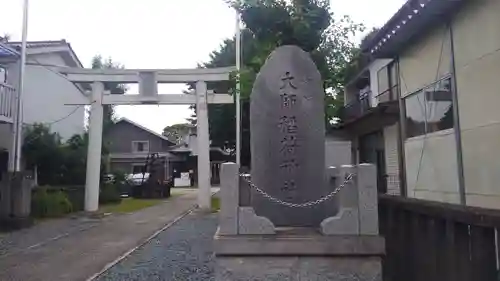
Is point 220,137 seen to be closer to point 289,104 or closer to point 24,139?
point 24,139

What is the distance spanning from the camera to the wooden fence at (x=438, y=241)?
3875 millimetres

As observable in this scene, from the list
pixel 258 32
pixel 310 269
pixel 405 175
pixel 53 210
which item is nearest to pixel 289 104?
pixel 310 269

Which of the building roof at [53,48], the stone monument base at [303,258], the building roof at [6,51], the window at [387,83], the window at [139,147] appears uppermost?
the building roof at [53,48]

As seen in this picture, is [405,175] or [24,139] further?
[24,139]

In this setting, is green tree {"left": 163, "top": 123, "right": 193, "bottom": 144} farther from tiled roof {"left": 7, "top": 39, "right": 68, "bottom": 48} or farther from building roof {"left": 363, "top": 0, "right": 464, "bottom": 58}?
building roof {"left": 363, "top": 0, "right": 464, "bottom": 58}

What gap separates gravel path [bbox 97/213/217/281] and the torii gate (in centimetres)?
715

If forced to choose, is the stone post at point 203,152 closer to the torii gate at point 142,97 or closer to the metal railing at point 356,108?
the torii gate at point 142,97

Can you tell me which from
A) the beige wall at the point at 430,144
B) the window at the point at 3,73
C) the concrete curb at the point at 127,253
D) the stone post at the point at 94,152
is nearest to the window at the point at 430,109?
the beige wall at the point at 430,144

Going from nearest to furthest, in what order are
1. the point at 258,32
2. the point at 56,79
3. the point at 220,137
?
the point at 258,32, the point at 56,79, the point at 220,137

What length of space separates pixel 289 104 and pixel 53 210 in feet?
47.1

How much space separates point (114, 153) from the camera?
4853 cm

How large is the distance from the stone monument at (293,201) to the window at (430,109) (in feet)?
8.88

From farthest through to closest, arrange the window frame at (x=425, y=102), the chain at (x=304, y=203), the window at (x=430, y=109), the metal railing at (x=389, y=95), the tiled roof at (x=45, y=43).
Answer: the tiled roof at (x=45, y=43) < the metal railing at (x=389, y=95) < the window at (x=430, y=109) < the window frame at (x=425, y=102) < the chain at (x=304, y=203)

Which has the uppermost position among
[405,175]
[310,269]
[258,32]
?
[258,32]
